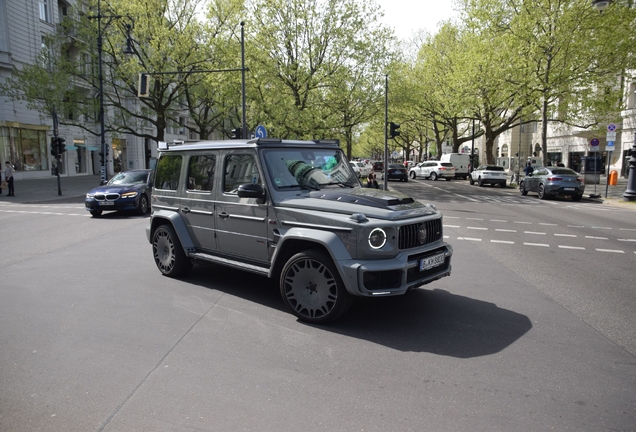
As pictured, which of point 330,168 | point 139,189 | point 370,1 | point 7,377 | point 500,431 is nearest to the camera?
point 500,431

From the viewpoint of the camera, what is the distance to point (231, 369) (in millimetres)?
3830

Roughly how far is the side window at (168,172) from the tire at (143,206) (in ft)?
28.9

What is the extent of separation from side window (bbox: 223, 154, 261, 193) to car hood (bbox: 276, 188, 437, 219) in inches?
23.4

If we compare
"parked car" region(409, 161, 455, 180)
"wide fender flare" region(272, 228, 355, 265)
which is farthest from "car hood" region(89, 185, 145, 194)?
"parked car" region(409, 161, 455, 180)

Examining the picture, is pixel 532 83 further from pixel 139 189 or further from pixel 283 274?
pixel 283 274

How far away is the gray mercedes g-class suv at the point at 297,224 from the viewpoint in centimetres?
453

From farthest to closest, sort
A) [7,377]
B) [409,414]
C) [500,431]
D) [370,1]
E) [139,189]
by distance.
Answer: [370,1], [139,189], [7,377], [409,414], [500,431]

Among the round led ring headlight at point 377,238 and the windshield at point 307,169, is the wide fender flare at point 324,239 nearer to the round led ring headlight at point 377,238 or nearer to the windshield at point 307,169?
the round led ring headlight at point 377,238

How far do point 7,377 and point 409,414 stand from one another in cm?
311

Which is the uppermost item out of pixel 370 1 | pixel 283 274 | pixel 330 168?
pixel 370 1

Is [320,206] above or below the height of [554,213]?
above

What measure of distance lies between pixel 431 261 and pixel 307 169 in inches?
73.6

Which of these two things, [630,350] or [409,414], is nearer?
[409,414]

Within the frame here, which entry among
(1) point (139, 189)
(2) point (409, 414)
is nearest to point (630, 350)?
(2) point (409, 414)
